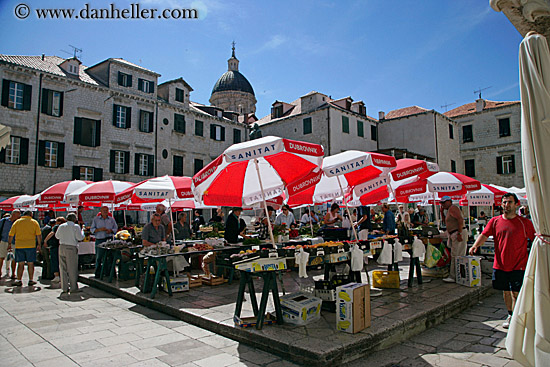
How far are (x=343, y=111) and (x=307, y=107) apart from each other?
3180 millimetres

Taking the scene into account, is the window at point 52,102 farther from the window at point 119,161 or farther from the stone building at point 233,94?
the stone building at point 233,94

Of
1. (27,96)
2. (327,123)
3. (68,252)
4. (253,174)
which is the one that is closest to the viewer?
(68,252)

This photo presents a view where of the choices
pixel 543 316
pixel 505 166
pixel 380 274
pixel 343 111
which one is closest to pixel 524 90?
pixel 543 316

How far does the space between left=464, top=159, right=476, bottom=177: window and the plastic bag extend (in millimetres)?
34460

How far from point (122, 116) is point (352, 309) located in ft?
83.8

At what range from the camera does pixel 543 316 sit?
305 cm

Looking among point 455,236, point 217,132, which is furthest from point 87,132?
point 455,236

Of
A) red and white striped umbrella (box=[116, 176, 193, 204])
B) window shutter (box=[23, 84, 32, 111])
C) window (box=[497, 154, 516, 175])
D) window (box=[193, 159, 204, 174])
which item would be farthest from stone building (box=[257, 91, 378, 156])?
red and white striped umbrella (box=[116, 176, 193, 204])

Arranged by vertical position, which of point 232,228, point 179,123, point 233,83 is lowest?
point 232,228

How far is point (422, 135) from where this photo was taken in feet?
111

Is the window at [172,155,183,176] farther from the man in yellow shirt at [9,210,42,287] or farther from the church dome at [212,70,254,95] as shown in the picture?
the church dome at [212,70,254,95]

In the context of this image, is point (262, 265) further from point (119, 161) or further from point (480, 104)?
point (480, 104)

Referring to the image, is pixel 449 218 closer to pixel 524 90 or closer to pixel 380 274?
pixel 380 274

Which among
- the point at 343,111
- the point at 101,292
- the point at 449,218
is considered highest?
the point at 343,111
